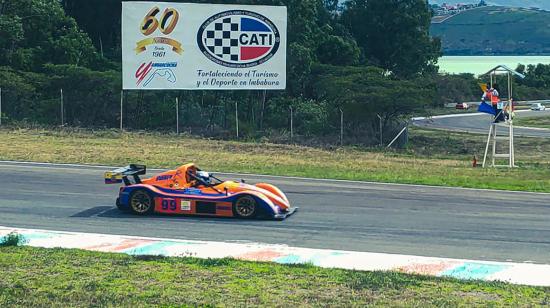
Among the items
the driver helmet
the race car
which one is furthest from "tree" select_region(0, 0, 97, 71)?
the driver helmet

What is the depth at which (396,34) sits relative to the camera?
53906 millimetres

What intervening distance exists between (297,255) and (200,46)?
72.8 ft

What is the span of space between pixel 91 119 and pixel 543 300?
2871cm

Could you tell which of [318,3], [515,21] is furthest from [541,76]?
[515,21]

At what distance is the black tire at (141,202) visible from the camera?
13211 millimetres

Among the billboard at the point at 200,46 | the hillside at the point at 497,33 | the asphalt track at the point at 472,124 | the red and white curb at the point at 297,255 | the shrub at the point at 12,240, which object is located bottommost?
the red and white curb at the point at 297,255

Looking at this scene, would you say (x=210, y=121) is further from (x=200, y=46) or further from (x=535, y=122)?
(x=535, y=122)

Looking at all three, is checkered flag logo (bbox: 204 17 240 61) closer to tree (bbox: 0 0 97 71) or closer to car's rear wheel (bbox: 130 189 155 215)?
tree (bbox: 0 0 97 71)

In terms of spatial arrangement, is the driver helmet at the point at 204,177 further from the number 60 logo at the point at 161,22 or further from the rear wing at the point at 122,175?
the number 60 logo at the point at 161,22

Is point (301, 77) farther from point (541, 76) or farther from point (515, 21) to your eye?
point (515, 21)

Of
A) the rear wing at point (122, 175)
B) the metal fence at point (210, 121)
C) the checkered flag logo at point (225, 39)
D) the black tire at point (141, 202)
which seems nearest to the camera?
the black tire at point (141, 202)

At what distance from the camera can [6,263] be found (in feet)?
30.0

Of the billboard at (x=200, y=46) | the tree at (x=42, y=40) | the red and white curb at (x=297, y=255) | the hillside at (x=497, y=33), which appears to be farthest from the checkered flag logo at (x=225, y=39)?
the hillside at (x=497, y=33)

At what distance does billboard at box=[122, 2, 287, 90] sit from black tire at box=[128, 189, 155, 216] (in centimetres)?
1847
